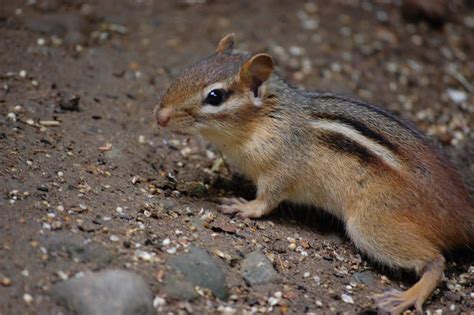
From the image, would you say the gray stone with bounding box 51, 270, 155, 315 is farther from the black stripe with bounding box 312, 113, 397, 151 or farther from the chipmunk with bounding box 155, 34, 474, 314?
the black stripe with bounding box 312, 113, 397, 151

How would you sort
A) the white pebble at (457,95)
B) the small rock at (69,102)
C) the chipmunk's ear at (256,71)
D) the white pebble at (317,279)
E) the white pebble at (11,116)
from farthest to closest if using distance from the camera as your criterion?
the white pebble at (457,95), the small rock at (69,102), the white pebble at (11,116), the chipmunk's ear at (256,71), the white pebble at (317,279)

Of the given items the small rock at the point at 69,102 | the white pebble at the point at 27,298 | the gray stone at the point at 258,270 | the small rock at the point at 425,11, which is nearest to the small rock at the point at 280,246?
the gray stone at the point at 258,270

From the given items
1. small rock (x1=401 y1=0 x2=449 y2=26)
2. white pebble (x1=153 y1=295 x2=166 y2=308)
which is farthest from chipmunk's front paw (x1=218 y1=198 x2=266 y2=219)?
small rock (x1=401 y1=0 x2=449 y2=26)

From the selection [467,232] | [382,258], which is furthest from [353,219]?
[467,232]

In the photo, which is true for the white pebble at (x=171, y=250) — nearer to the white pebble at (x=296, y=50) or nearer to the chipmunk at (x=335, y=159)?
the chipmunk at (x=335, y=159)

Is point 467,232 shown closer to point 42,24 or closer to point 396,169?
point 396,169

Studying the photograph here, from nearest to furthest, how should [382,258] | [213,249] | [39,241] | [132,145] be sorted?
[39,241]
[213,249]
[382,258]
[132,145]
